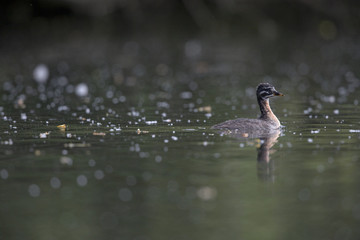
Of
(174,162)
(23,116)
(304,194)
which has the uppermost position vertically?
(23,116)


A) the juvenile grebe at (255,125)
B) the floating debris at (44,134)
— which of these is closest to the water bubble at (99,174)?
the floating debris at (44,134)

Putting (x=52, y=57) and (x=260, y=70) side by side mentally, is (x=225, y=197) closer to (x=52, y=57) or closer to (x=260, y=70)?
(x=260, y=70)

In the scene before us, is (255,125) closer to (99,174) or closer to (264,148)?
(264,148)

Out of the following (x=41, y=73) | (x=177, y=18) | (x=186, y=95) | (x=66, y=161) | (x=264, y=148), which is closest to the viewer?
(x=66, y=161)

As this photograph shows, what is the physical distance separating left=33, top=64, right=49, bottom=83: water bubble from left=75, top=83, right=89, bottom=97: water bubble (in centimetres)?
281

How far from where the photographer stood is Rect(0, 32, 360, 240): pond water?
358 inches

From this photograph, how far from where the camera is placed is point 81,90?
27.5 meters

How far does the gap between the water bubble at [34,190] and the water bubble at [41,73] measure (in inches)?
807

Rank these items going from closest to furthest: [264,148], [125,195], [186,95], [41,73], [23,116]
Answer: [125,195]
[264,148]
[23,116]
[186,95]
[41,73]

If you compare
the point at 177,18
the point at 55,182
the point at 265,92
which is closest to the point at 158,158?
the point at 55,182

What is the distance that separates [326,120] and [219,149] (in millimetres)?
5417

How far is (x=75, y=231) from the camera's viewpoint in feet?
29.0

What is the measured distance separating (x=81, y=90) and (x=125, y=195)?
57.3ft

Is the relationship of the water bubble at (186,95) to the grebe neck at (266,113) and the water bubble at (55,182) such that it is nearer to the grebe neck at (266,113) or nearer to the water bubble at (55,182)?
the grebe neck at (266,113)
